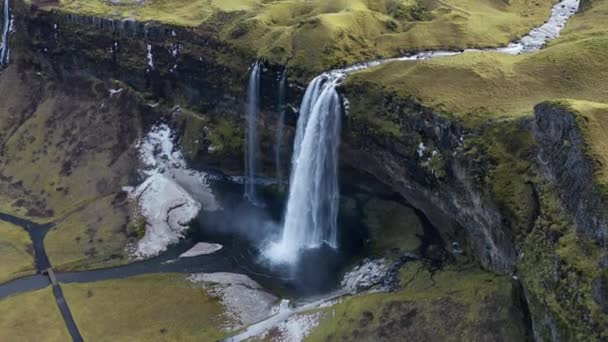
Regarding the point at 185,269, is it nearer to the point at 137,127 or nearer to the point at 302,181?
the point at 302,181

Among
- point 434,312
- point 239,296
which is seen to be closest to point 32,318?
point 239,296

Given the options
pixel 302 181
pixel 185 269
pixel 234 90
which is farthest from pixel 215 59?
pixel 185 269

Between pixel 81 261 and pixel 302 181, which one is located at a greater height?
pixel 302 181

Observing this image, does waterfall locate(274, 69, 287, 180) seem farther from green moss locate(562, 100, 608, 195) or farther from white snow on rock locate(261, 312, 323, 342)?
green moss locate(562, 100, 608, 195)

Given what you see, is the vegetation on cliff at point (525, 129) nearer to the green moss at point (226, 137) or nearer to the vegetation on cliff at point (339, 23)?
the vegetation on cliff at point (339, 23)

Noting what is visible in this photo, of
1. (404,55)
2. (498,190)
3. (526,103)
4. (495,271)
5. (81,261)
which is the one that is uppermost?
(404,55)

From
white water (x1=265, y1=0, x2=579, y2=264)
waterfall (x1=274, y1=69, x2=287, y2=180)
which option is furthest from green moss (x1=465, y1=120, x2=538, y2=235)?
waterfall (x1=274, y1=69, x2=287, y2=180)

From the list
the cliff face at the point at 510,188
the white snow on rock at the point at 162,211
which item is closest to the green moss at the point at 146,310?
the white snow on rock at the point at 162,211
